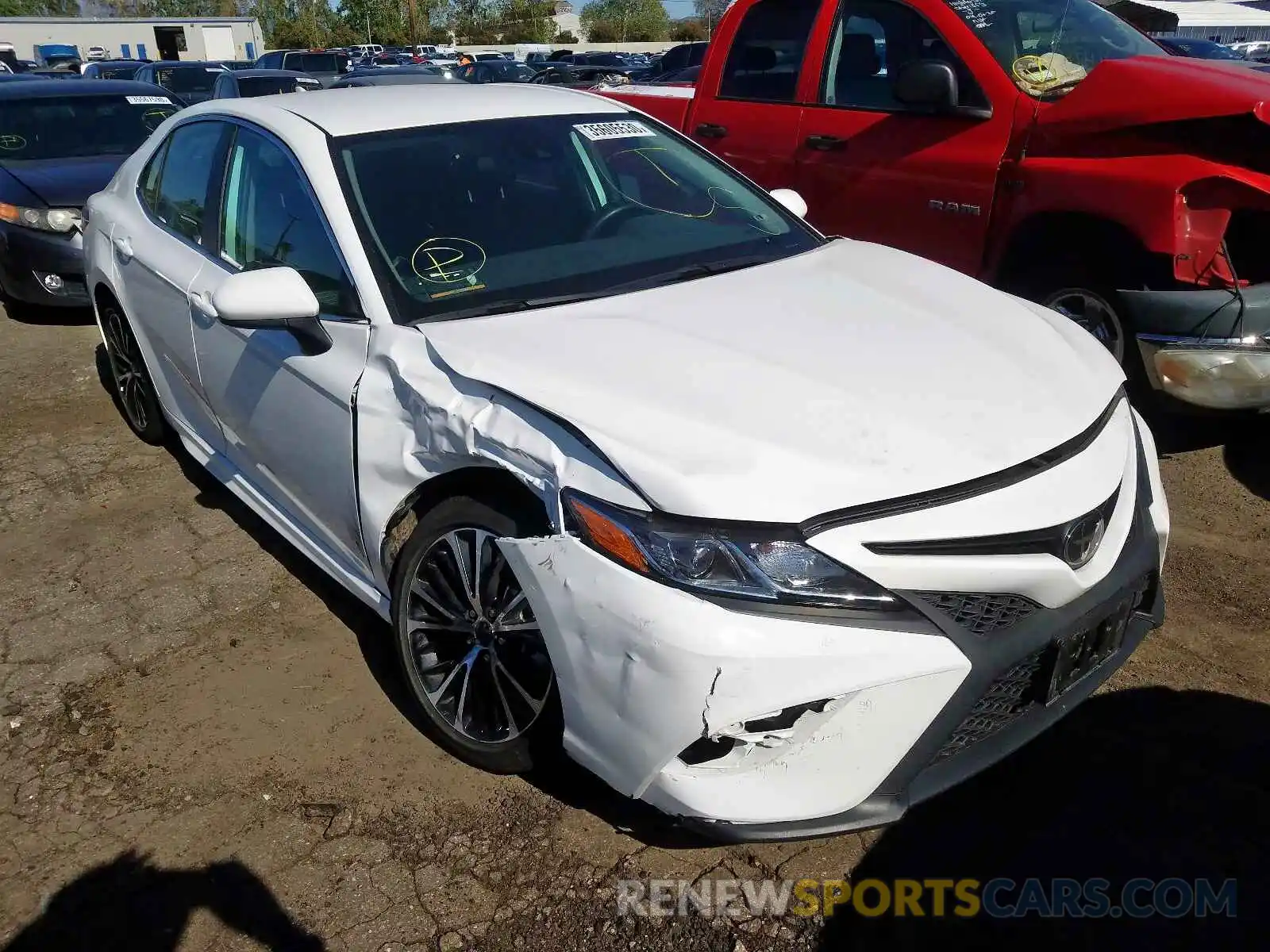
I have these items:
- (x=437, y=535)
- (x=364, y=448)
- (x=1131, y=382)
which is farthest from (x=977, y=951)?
(x=1131, y=382)

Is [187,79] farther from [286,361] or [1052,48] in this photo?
[286,361]

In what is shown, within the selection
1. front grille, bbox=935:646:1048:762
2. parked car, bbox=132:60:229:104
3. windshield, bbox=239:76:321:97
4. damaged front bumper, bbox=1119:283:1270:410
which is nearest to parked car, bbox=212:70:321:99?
windshield, bbox=239:76:321:97

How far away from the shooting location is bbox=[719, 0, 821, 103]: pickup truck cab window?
5.24m

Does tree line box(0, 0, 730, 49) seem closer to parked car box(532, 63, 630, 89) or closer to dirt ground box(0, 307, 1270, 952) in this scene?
parked car box(532, 63, 630, 89)

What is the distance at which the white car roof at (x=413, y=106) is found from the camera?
3.18 metres

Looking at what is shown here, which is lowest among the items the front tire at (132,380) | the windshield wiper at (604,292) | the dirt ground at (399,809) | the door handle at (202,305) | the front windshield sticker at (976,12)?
the dirt ground at (399,809)

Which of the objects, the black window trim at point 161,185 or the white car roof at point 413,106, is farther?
the black window trim at point 161,185

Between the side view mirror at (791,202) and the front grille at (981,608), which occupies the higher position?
the side view mirror at (791,202)

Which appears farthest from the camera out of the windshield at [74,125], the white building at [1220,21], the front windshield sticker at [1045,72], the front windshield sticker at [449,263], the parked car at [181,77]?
the white building at [1220,21]

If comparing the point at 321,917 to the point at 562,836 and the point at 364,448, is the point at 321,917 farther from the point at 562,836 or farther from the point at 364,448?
the point at 364,448

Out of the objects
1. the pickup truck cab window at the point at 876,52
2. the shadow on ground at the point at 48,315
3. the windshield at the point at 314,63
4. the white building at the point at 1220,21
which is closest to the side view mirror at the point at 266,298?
the pickup truck cab window at the point at 876,52

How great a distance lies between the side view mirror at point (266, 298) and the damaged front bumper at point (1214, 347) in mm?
3047

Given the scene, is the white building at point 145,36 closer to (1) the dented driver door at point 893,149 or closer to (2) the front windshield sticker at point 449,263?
(1) the dented driver door at point 893,149

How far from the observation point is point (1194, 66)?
13.8ft
